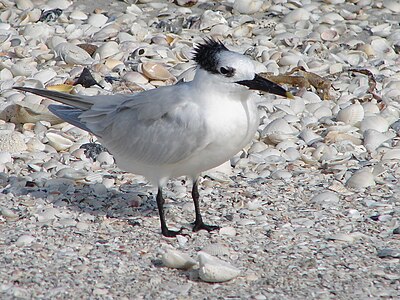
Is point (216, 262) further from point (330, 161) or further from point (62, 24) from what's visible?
point (62, 24)

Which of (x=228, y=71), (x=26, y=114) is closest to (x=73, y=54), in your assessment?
(x=26, y=114)

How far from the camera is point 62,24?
7.71m

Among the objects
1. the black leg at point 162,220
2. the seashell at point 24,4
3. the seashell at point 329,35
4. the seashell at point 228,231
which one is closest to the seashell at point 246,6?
the seashell at point 329,35

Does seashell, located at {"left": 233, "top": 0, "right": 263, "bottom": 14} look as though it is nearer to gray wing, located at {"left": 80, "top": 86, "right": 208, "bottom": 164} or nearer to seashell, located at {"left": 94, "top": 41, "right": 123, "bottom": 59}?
seashell, located at {"left": 94, "top": 41, "right": 123, "bottom": 59}

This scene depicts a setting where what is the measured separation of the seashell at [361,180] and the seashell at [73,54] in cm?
259

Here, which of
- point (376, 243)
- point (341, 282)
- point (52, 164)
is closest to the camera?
point (341, 282)

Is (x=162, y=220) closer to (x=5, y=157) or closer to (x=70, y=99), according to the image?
(x=70, y=99)

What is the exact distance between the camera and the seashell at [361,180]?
17.2ft

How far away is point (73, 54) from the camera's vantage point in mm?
7008

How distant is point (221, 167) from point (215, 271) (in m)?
1.59

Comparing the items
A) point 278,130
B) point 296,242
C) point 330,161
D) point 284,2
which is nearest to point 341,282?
point 296,242

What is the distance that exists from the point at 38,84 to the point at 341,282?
3332 mm

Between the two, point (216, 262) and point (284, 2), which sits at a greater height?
Answer: point (216, 262)

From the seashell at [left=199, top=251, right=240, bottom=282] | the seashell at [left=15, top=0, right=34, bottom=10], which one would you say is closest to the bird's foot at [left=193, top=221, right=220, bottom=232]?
the seashell at [left=199, top=251, right=240, bottom=282]
